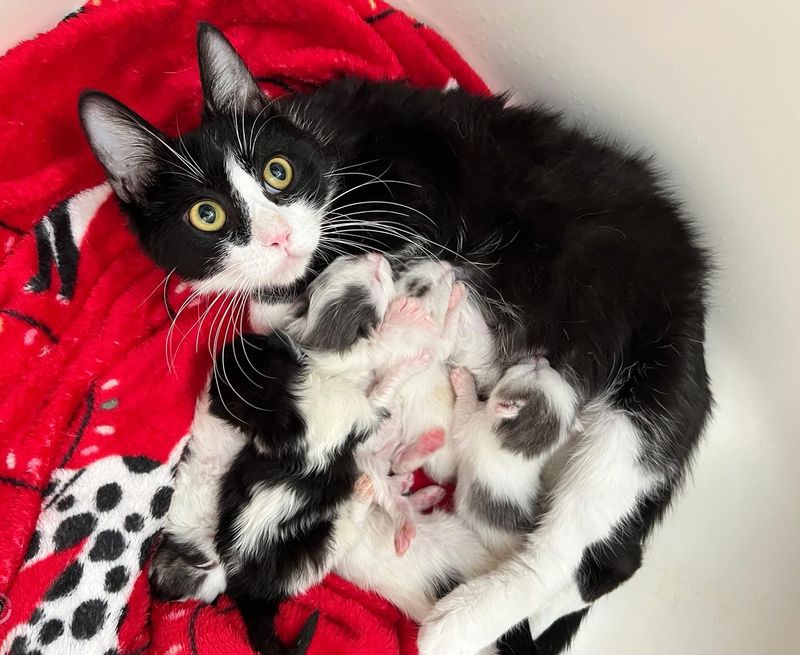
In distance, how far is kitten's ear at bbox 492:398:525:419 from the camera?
1349 mm

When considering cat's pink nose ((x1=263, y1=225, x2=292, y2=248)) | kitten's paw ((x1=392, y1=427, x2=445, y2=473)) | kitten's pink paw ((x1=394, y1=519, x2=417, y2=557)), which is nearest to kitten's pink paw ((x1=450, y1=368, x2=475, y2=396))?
kitten's paw ((x1=392, y1=427, x2=445, y2=473))

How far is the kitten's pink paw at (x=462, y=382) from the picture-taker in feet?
4.88

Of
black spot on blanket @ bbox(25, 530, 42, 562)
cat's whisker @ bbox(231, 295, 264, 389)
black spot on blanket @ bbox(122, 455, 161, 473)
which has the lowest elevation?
black spot on blanket @ bbox(25, 530, 42, 562)

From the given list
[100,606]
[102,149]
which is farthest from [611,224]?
[100,606]

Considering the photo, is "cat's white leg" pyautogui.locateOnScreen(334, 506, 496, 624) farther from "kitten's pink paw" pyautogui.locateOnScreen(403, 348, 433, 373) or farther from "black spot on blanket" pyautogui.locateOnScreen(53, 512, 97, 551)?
"black spot on blanket" pyautogui.locateOnScreen(53, 512, 97, 551)

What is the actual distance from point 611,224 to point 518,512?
0.65 metres

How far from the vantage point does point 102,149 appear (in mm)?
1179

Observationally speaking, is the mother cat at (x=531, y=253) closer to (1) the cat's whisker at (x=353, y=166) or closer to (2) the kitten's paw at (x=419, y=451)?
(1) the cat's whisker at (x=353, y=166)

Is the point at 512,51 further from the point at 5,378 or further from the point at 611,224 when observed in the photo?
the point at 5,378

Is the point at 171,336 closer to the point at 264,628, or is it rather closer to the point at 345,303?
the point at 345,303

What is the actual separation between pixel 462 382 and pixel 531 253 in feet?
1.11

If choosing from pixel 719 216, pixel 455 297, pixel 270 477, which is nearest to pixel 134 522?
pixel 270 477

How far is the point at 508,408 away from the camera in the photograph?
53.3 inches

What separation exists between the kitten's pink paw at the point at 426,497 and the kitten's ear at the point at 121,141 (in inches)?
37.3
